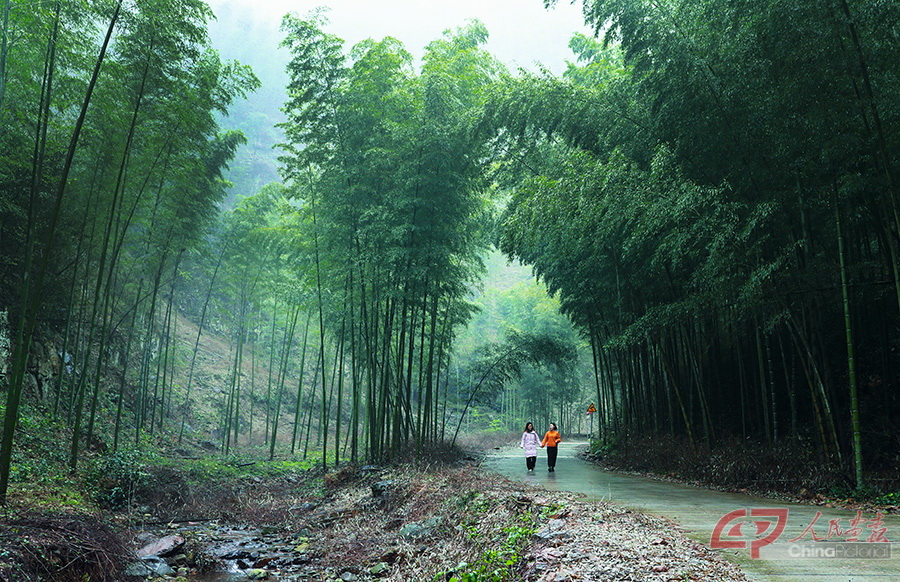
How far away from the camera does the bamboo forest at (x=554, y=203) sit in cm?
487

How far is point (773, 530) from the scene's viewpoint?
3531 millimetres

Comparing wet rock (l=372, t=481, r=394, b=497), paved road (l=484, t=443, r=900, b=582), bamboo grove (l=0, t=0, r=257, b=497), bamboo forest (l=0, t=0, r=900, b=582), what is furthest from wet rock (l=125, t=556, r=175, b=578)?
paved road (l=484, t=443, r=900, b=582)

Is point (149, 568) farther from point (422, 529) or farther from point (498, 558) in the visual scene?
point (498, 558)

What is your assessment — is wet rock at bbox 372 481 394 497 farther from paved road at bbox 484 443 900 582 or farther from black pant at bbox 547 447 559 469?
black pant at bbox 547 447 559 469

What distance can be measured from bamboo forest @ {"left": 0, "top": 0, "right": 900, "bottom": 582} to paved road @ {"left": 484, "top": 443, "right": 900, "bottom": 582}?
2.92ft

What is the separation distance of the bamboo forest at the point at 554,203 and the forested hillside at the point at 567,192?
0.13 ft

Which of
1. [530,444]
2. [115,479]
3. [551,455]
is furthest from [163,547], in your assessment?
[551,455]

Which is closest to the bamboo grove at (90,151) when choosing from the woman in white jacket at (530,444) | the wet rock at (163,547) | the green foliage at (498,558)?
the wet rock at (163,547)

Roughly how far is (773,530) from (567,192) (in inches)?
152

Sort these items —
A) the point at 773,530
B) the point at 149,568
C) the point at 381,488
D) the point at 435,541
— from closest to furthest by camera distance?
the point at 773,530
the point at 149,568
the point at 435,541
the point at 381,488

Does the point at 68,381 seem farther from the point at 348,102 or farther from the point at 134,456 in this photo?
the point at 348,102

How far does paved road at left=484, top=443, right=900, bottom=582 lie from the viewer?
8.28ft

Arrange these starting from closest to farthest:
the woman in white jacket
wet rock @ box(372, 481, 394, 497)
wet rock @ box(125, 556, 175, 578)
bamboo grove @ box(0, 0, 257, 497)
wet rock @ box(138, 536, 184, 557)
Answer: wet rock @ box(125, 556, 175, 578) < wet rock @ box(138, 536, 184, 557) < bamboo grove @ box(0, 0, 257, 497) < wet rock @ box(372, 481, 394, 497) < the woman in white jacket

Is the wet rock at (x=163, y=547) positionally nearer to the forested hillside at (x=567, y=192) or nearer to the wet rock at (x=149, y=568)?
Answer: the wet rock at (x=149, y=568)
